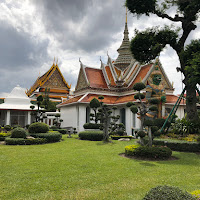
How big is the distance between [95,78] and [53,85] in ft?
54.5

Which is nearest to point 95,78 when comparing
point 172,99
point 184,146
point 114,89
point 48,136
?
point 114,89

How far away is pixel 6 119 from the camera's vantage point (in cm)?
2531

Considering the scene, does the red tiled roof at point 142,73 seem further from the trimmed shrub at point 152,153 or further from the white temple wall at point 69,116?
the trimmed shrub at point 152,153

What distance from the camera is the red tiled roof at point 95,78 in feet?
83.6

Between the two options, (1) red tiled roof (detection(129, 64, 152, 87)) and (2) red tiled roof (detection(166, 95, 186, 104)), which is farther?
(1) red tiled roof (detection(129, 64, 152, 87))

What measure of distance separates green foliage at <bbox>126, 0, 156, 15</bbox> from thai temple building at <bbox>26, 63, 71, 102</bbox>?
27384 millimetres

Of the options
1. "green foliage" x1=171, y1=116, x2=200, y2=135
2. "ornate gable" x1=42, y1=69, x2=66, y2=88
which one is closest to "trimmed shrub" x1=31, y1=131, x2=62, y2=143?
"green foliage" x1=171, y1=116, x2=200, y2=135

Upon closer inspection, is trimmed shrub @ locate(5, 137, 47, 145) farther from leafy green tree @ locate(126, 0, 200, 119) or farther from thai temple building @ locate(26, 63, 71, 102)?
thai temple building @ locate(26, 63, 71, 102)

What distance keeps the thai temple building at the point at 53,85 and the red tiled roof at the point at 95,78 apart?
13800 mm

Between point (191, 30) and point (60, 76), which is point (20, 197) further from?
point (60, 76)

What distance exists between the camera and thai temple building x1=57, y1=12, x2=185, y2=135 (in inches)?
888

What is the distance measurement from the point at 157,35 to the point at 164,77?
13.6 m

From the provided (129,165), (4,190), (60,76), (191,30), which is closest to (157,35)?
(191,30)

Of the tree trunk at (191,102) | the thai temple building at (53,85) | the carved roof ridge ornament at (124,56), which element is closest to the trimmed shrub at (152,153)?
the tree trunk at (191,102)
